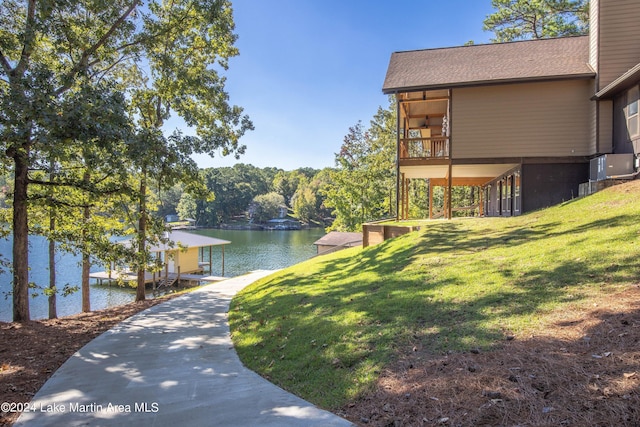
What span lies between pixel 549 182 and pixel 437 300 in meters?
9.61

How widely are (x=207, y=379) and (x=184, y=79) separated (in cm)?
972

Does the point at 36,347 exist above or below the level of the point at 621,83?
below

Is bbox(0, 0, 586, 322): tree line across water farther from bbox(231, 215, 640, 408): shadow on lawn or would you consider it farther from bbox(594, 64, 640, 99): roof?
bbox(594, 64, 640, 99): roof

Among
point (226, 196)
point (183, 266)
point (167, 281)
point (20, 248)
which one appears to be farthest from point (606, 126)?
point (226, 196)

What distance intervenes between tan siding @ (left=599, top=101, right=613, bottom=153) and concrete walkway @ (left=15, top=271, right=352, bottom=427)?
1234 centimetres

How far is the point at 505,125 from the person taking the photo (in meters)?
12.5

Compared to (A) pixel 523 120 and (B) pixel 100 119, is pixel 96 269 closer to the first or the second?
(B) pixel 100 119

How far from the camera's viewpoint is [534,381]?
116 inches

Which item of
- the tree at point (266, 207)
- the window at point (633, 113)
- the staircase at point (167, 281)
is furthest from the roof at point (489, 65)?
the tree at point (266, 207)

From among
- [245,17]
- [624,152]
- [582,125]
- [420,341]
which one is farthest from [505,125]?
[420,341]

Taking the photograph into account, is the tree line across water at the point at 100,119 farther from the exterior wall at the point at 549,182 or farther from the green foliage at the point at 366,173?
the green foliage at the point at 366,173

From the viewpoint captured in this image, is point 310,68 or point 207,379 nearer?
point 207,379

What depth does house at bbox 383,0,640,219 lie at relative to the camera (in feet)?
37.4

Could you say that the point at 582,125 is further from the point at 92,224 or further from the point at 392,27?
the point at 92,224
